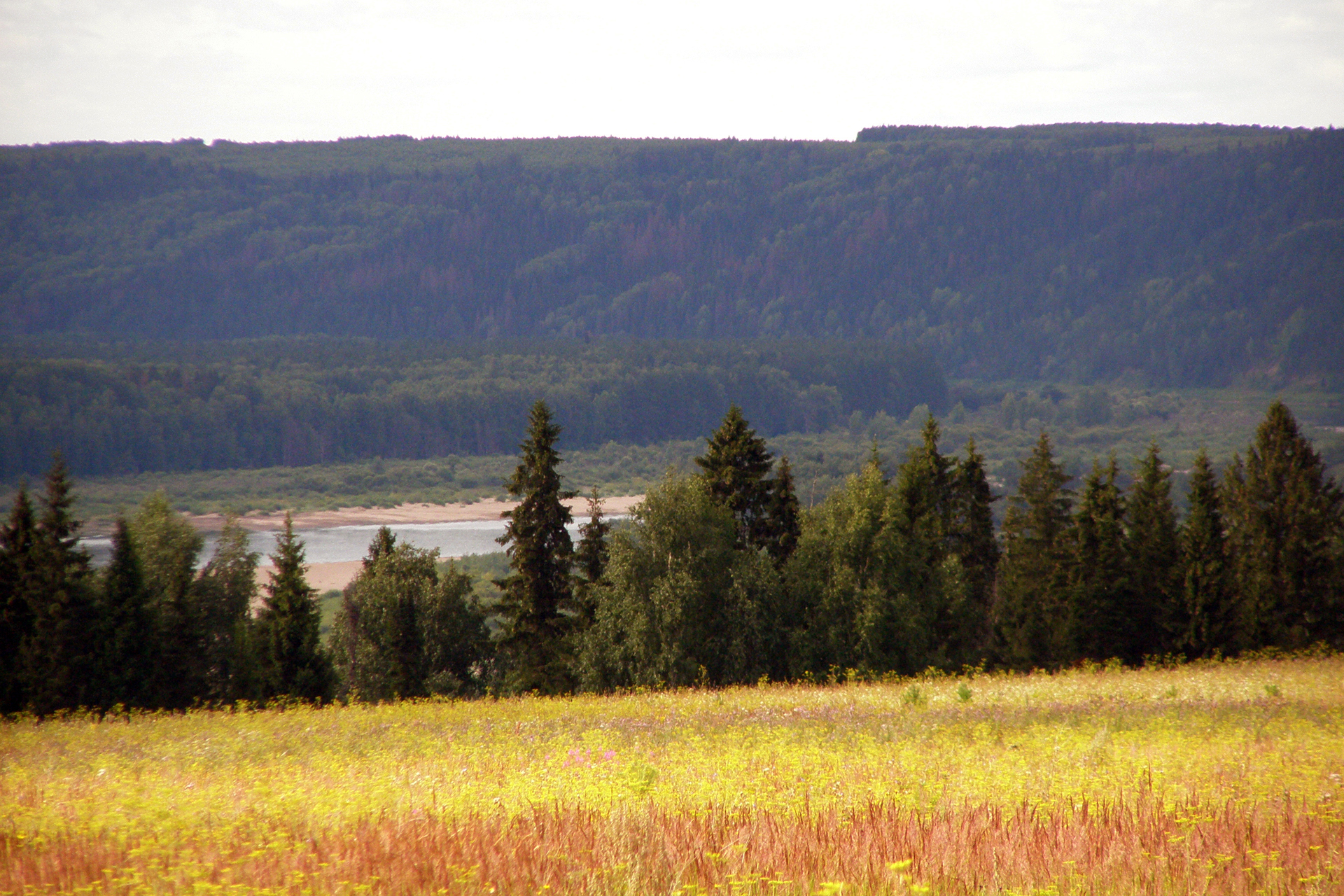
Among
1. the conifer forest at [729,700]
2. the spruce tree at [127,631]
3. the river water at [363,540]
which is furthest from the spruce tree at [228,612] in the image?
the river water at [363,540]

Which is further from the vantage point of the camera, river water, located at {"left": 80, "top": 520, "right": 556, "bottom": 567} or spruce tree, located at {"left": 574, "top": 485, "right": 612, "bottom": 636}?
river water, located at {"left": 80, "top": 520, "right": 556, "bottom": 567}

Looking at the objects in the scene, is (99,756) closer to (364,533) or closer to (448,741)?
(448,741)

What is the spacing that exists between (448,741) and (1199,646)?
4120 centimetres

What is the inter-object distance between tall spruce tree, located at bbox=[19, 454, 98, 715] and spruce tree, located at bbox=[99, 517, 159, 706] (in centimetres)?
65

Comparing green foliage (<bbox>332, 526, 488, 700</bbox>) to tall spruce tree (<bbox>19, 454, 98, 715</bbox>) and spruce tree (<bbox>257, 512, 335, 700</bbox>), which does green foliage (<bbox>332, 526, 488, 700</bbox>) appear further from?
tall spruce tree (<bbox>19, 454, 98, 715</bbox>)

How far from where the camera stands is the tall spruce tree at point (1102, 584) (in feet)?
152

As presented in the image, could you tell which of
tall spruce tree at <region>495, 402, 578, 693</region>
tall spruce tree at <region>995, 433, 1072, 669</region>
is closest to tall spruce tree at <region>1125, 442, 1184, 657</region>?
tall spruce tree at <region>995, 433, 1072, 669</region>

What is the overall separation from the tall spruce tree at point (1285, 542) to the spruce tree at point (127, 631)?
1868 inches

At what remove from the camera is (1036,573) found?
50125mm

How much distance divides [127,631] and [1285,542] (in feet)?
170

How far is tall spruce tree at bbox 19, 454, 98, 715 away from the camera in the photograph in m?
41.1

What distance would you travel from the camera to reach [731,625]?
1575 inches

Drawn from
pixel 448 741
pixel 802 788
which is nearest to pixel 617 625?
pixel 448 741

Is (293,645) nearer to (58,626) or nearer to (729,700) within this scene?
(58,626)
